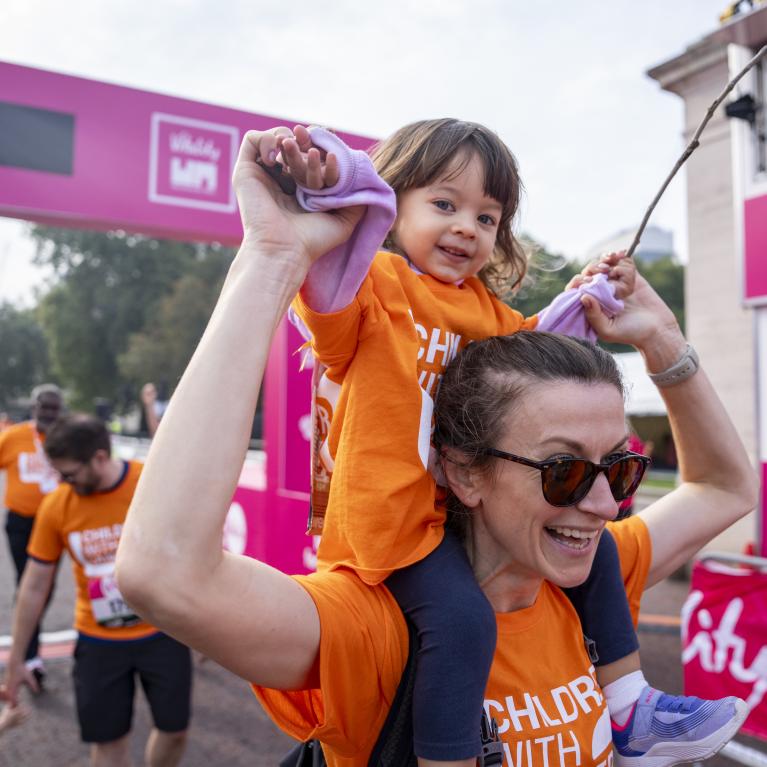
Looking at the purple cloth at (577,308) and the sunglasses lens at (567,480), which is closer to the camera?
the sunglasses lens at (567,480)

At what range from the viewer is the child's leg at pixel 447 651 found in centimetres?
115

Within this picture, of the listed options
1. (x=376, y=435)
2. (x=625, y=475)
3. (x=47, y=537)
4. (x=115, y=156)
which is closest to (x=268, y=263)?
(x=376, y=435)

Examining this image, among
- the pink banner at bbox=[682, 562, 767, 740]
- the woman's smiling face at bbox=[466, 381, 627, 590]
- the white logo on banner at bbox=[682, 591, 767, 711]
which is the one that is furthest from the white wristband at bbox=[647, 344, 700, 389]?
the white logo on banner at bbox=[682, 591, 767, 711]

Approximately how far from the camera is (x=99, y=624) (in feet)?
11.0

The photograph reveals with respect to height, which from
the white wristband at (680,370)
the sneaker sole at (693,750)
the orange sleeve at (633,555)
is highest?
the white wristband at (680,370)

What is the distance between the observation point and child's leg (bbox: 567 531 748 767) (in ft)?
4.35

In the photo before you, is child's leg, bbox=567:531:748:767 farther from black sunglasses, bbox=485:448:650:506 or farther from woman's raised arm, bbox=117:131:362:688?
woman's raised arm, bbox=117:131:362:688

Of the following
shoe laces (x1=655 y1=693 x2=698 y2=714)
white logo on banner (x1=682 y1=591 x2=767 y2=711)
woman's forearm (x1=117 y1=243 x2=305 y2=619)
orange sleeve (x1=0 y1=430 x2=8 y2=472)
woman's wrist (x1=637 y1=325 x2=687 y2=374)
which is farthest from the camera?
orange sleeve (x1=0 y1=430 x2=8 y2=472)

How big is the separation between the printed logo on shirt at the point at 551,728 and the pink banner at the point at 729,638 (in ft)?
9.03

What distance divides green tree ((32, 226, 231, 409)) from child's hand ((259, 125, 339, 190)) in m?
34.3

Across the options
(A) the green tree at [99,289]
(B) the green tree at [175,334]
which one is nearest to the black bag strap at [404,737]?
(B) the green tree at [175,334]

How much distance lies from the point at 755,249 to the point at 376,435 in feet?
15.4

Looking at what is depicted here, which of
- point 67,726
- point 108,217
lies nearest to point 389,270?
point 108,217

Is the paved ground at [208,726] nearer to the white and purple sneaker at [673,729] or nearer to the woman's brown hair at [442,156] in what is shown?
the white and purple sneaker at [673,729]
